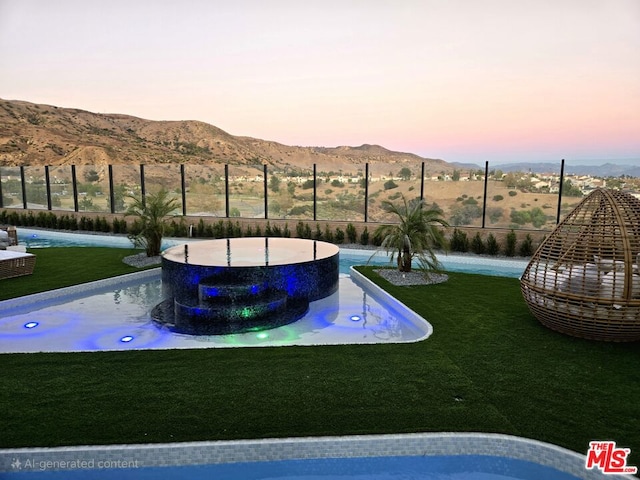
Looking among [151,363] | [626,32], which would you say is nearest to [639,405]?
[151,363]

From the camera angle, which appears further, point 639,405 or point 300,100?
point 300,100

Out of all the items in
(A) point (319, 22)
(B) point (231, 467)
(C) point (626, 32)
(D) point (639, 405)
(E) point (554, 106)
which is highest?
(A) point (319, 22)

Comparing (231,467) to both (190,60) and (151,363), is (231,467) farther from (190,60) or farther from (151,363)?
(190,60)

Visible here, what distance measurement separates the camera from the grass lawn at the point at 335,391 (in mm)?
4062

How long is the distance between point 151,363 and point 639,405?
549 cm

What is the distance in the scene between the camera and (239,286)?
8.04m

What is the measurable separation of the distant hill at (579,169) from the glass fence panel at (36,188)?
20124mm

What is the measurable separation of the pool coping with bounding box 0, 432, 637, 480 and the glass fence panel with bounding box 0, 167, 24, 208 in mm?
22138

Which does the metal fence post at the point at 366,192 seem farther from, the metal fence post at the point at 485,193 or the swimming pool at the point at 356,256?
the metal fence post at the point at 485,193

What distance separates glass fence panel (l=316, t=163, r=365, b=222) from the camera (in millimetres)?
16438

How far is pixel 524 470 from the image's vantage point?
385cm

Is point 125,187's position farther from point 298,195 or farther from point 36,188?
point 298,195

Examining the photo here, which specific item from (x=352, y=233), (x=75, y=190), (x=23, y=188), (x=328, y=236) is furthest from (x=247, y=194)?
(x=23, y=188)

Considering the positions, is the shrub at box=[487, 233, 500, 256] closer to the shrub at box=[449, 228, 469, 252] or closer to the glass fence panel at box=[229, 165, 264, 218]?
the shrub at box=[449, 228, 469, 252]
